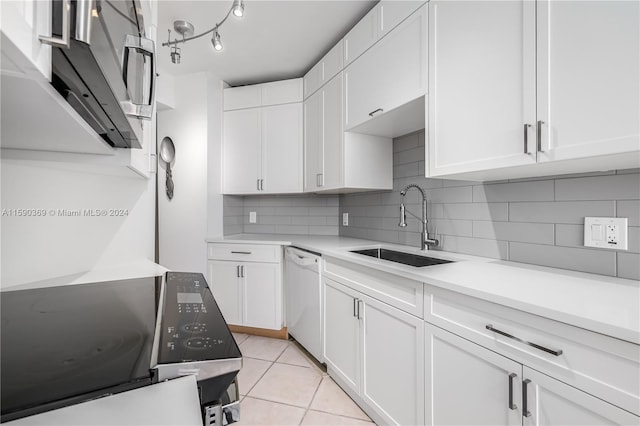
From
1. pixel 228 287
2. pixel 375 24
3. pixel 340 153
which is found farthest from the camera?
pixel 228 287

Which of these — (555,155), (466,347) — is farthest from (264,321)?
(555,155)

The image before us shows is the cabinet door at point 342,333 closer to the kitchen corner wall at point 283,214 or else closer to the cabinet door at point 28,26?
the kitchen corner wall at point 283,214

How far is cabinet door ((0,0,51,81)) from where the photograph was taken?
266 millimetres

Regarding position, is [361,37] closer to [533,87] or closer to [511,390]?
[533,87]

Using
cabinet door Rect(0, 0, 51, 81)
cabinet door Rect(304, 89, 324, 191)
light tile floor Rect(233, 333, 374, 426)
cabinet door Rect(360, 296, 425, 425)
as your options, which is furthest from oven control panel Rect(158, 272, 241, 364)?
cabinet door Rect(304, 89, 324, 191)

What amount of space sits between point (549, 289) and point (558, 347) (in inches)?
9.1

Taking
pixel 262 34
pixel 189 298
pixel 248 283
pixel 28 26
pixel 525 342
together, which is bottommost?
pixel 248 283

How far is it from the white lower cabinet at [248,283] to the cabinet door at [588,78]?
2.15m

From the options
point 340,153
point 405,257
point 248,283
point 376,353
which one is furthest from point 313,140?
point 376,353

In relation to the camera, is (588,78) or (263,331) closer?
(588,78)

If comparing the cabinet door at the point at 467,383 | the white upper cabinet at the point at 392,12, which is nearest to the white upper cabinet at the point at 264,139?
the white upper cabinet at the point at 392,12

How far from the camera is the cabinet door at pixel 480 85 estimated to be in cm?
107

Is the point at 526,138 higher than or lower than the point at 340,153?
lower

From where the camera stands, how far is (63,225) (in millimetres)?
1180
